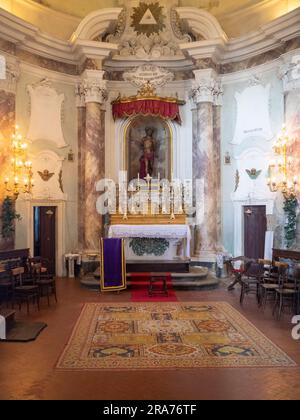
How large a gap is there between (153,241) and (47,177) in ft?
12.8

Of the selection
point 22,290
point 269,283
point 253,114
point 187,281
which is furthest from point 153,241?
point 22,290

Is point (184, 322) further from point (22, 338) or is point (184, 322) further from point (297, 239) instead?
point (297, 239)

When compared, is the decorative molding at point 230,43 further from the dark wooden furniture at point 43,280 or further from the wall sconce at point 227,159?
the dark wooden furniture at point 43,280

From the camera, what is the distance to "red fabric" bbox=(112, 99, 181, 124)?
1445 centimetres

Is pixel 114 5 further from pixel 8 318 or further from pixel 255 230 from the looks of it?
pixel 8 318

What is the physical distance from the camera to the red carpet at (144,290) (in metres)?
10.7

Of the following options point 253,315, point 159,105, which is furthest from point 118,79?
point 253,315

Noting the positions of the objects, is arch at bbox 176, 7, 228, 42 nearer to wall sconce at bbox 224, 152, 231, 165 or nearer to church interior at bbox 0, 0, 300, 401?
church interior at bbox 0, 0, 300, 401

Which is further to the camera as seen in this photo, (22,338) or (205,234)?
(205,234)

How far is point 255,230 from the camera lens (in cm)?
1398

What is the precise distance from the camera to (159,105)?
47.8 feet

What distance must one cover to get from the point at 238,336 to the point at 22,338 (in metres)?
3.59

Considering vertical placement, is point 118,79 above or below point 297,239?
above

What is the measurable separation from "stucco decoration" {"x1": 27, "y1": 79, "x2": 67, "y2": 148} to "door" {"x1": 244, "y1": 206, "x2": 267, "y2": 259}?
6.36 meters
